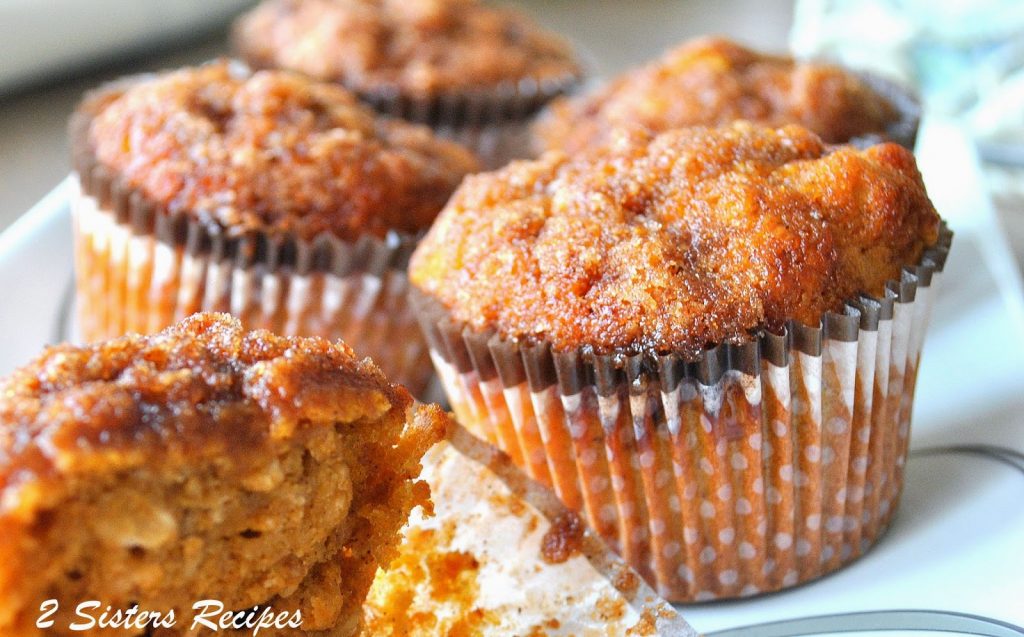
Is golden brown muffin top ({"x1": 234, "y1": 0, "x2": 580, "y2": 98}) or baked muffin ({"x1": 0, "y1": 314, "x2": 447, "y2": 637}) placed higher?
baked muffin ({"x1": 0, "y1": 314, "x2": 447, "y2": 637})

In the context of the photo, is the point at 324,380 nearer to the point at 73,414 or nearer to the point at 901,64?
the point at 73,414

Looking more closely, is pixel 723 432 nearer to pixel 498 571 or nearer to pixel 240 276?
pixel 498 571

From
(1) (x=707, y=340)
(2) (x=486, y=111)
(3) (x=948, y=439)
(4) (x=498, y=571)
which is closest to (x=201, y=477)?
(4) (x=498, y=571)

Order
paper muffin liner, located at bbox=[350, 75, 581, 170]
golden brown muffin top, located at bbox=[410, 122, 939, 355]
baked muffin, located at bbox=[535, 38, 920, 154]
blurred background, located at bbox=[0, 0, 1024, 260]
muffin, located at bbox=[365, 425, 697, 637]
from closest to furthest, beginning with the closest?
muffin, located at bbox=[365, 425, 697, 637] < golden brown muffin top, located at bbox=[410, 122, 939, 355] < baked muffin, located at bbox=[535, 38, 920, 154] < paper muffin liner, located at bbox=[350, 75, 581, 170] < blurred background, located at bbox=[0, 0, 1024, 260]

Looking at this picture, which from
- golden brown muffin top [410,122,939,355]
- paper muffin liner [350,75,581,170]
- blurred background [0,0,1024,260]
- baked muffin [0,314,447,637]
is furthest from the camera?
blurred background [0,0,1024,260]

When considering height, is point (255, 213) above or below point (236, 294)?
above

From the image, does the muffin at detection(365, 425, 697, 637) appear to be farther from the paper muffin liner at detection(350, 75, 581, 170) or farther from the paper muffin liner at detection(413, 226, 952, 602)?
the paper muffin liner at detection(350, 75, 581, 170)

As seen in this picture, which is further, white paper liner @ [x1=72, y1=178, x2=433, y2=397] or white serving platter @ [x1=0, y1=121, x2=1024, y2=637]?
white paper liner @ [x1=72, y1=178, x2=433, y2=397]

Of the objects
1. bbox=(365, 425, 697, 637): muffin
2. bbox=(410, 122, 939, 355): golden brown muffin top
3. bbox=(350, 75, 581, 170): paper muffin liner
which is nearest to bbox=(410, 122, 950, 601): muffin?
bbox=(410, 122, 939, 355): golden brown muffin top

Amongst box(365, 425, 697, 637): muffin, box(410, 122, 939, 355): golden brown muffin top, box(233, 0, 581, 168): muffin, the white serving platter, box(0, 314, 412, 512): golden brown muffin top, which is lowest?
the white serving platter
